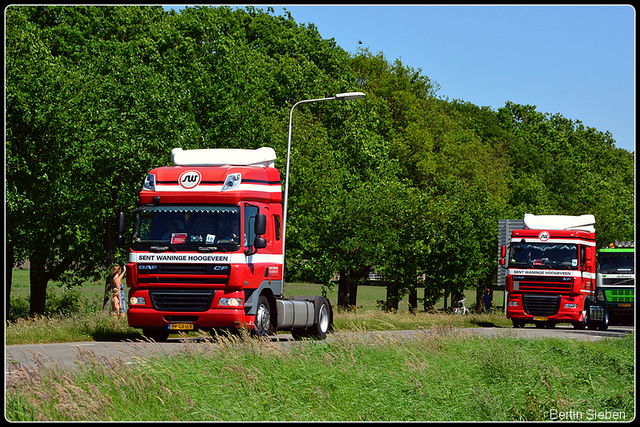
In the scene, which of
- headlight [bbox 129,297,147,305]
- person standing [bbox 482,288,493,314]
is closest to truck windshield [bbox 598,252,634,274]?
person standing [bbox 482,288,493,314]

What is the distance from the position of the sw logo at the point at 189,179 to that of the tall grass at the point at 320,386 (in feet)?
14.6

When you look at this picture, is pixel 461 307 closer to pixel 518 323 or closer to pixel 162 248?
pixel 518 323

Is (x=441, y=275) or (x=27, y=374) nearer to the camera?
(x=27, y=374)

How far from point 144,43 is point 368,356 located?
872 inches

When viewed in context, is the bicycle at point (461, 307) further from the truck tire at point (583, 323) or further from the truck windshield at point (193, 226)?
the truck windshield at point (193, 226)

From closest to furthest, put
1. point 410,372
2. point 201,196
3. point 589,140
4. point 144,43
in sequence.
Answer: point 410,372
point 201,196
point 144,43
point 589,140

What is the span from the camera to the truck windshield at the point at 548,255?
27.3 meters

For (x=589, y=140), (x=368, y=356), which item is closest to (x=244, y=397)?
(x=368, y=356)

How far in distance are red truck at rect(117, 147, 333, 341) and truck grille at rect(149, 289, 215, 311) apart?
0.02 metres

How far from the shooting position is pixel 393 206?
34969mm

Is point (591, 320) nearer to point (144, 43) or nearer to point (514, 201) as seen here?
point (144, 43)

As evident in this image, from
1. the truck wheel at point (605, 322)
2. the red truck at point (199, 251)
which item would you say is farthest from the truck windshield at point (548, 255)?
the red truck at point (199, 251)

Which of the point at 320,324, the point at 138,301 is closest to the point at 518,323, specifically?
the point at 320,324

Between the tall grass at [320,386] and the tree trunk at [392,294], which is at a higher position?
the tall grass at [320,386]
